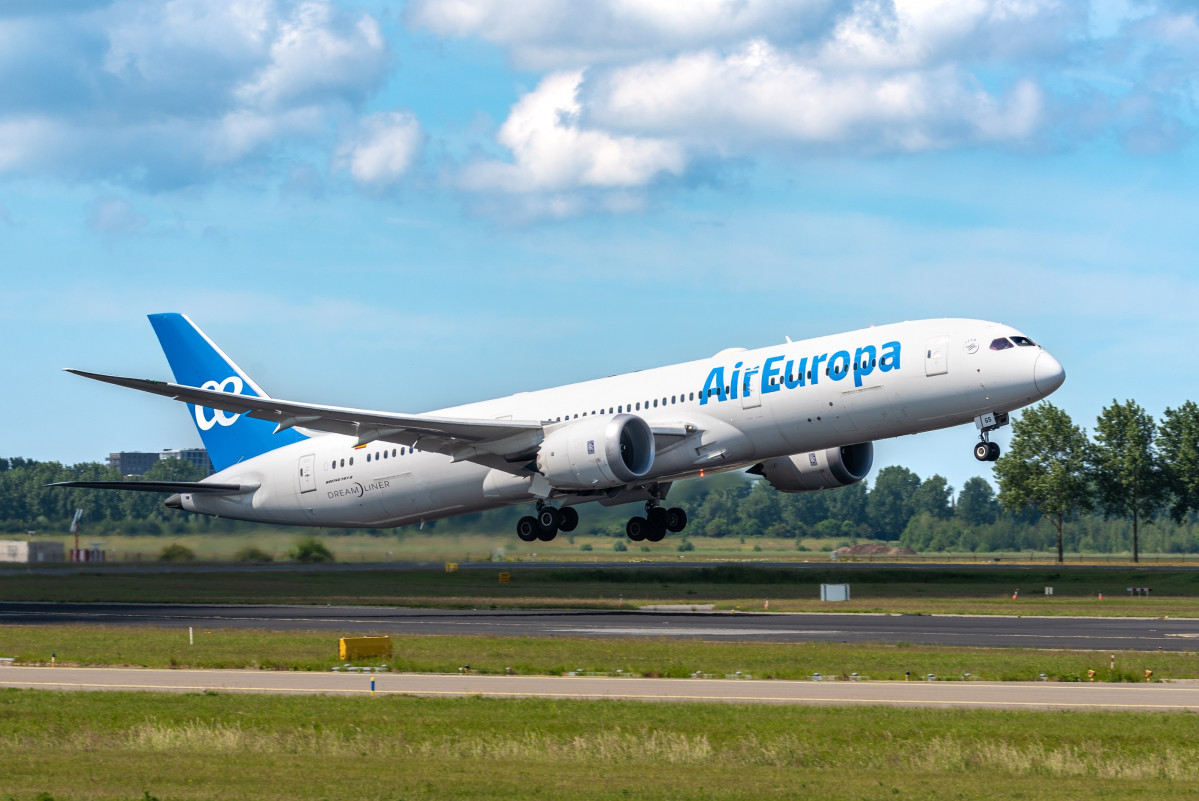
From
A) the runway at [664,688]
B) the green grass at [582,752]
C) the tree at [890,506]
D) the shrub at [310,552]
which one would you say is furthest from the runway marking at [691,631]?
the tree at [890,506]

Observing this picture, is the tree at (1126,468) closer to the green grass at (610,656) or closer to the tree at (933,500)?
the tree at (933,500)

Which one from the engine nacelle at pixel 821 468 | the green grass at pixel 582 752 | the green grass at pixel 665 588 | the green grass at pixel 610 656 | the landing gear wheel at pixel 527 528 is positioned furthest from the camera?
the green grass at pixel 665 588

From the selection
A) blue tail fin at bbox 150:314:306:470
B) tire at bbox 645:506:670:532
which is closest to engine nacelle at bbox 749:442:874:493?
tire at bbox 645:506:670:532

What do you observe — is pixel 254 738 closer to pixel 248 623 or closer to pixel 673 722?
pixel 673 722

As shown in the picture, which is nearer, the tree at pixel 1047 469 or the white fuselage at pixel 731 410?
the white fuselage at pixel 731 410

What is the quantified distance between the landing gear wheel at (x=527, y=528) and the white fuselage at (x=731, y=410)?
1.08 m

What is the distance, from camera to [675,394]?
1950 inches

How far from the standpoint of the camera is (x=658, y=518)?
183 ft

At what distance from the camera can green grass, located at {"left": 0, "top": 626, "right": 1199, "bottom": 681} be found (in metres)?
33.2

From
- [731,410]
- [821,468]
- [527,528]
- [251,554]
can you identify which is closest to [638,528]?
[527,528]

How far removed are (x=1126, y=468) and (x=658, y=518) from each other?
277 ft

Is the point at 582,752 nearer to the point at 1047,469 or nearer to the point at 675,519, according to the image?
the point at 675,519

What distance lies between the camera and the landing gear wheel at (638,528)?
2191 inches

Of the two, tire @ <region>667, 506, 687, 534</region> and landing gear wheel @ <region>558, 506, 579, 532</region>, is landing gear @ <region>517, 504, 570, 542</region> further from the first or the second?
tire @ <region>667, 506, 687, 534</region>
